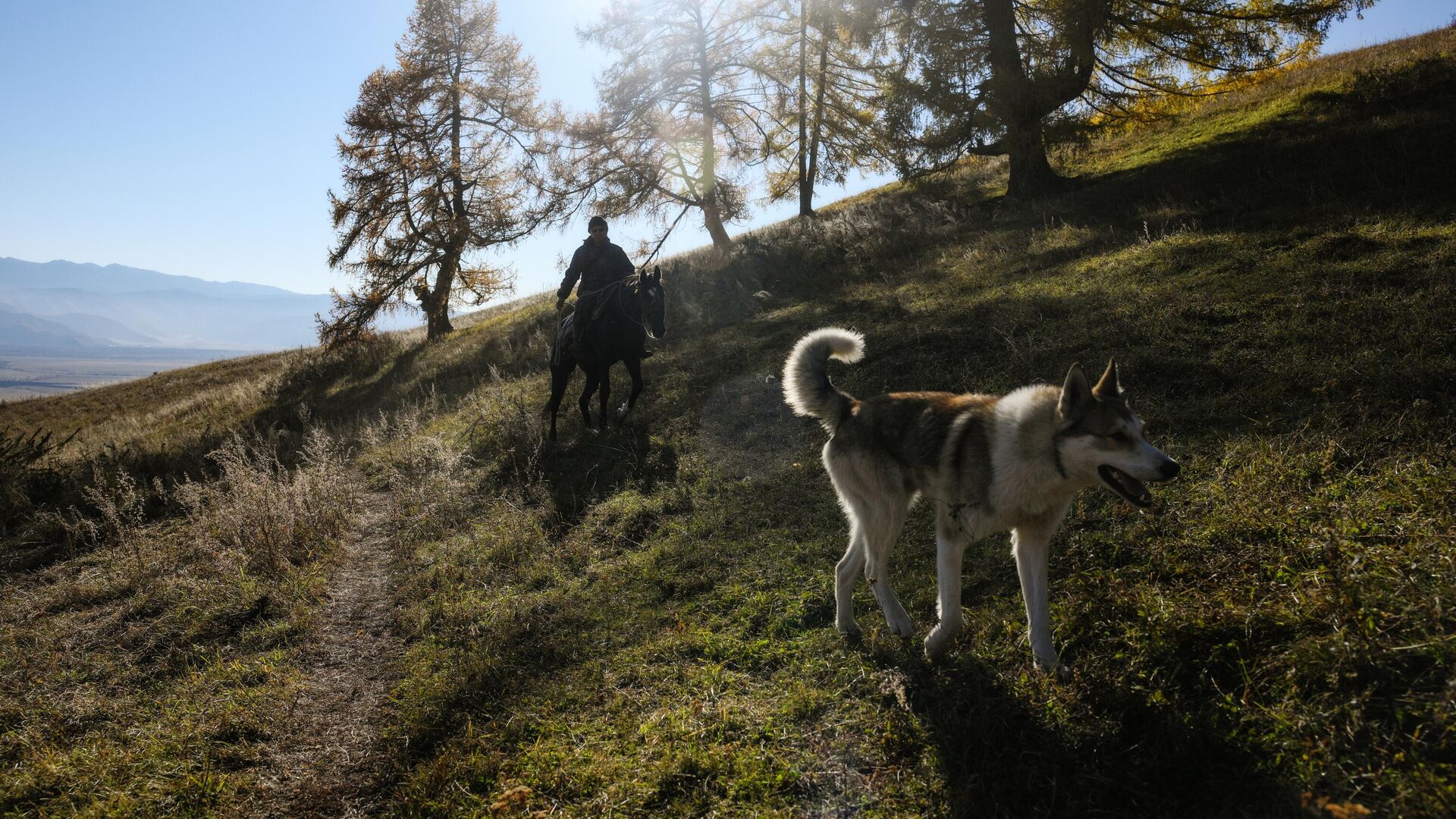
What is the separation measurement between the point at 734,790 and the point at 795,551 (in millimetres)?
2539

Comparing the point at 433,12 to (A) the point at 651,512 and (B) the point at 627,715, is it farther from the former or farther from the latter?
(B) the point at 627,715

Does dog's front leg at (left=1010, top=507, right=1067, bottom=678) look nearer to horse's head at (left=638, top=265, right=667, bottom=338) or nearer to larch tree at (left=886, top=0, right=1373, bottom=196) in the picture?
horse's head at (left=638, top=265, right=667, bottom=338)

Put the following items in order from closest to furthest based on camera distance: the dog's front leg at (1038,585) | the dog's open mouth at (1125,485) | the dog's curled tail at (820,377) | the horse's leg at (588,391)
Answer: the dog's open mouth at (1125,485), the dog's front leg at (1038,585), the dog's curled tail at (820,377), the horse's leg at (588,391)

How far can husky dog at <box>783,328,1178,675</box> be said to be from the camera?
3.35 metres

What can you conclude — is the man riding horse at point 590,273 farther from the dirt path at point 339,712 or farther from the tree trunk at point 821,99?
the tree trunk at point 821,99

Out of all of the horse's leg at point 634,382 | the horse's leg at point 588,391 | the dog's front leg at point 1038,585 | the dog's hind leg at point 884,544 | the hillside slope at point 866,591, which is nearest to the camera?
the hillside slope at point 866,591

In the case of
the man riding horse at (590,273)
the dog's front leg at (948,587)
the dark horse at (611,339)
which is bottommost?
the dog's front leg at (948,587)

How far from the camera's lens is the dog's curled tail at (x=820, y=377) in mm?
4410

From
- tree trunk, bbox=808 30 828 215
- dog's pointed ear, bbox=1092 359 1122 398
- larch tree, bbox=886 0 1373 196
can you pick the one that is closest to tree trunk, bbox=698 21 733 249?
tree trunk, bbox=808 30 828 215

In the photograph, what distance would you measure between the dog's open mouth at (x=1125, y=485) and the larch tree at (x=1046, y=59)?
1365 cm

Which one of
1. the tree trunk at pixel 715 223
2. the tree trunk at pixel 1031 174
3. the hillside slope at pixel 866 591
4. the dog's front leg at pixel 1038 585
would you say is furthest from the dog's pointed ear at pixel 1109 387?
the tree trunk at pixel 715 223

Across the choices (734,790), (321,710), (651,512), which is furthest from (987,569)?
(321,710)

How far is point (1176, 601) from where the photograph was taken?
351 cm

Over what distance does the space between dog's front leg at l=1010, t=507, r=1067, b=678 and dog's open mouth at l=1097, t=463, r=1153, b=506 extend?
335 millimetres
